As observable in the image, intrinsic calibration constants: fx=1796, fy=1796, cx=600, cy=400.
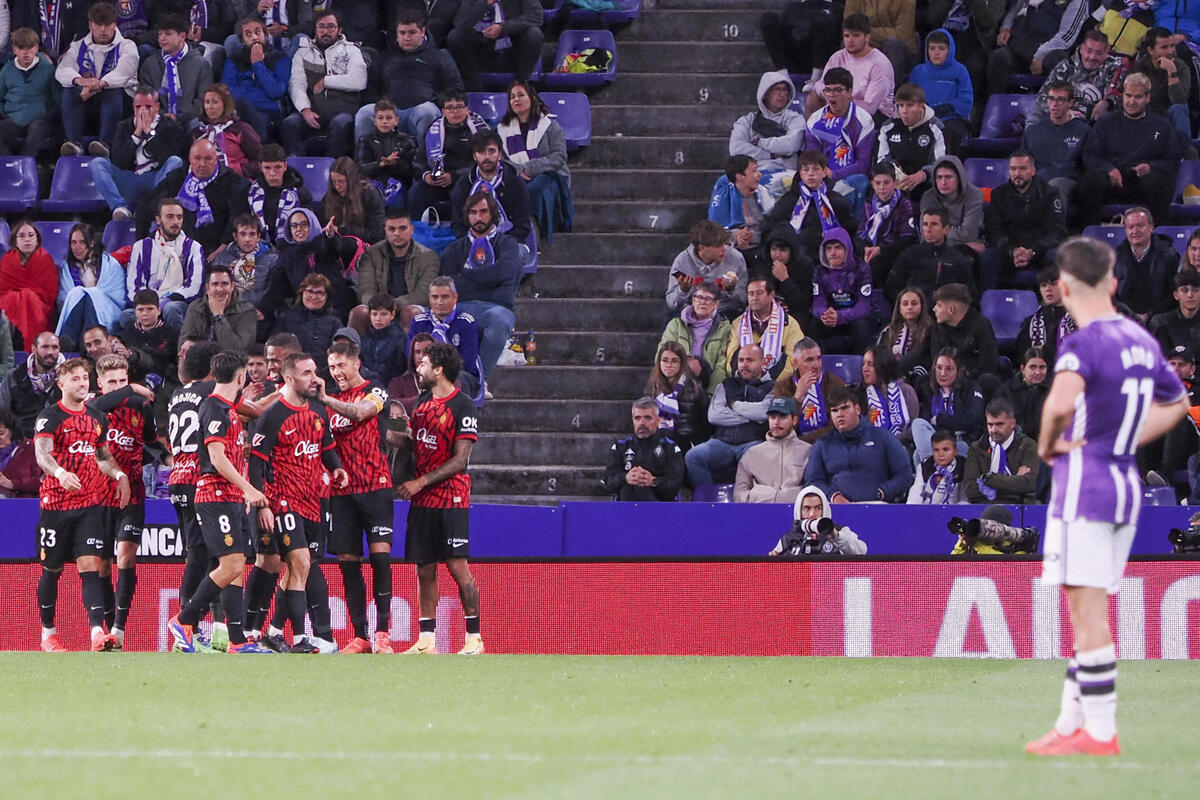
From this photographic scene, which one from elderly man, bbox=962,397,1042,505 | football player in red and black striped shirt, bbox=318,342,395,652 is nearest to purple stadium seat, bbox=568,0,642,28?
elderly man, bbox=962,397,1042,505

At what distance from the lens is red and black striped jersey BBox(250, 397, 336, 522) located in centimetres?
→ 1187

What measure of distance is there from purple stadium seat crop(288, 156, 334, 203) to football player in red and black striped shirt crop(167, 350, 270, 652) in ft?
21.7

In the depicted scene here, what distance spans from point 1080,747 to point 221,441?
655 cm

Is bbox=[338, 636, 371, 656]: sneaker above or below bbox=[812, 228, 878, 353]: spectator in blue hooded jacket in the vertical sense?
below

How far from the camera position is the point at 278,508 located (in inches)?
468

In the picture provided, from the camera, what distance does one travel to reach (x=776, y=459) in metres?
14.7

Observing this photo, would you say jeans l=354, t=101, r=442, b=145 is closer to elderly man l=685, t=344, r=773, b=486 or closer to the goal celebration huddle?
elderly man l=685, t=344, r=773, b=486

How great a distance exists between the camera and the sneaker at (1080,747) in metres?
6.50

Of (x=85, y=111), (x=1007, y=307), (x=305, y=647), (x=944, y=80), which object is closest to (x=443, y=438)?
(x=305, y=647)

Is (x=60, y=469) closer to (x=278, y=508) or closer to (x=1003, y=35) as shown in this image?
(x=278, y=508)

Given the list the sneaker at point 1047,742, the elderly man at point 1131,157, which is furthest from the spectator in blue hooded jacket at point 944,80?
the sneaker at point 1047,742

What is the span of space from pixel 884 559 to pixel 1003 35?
8.27 m

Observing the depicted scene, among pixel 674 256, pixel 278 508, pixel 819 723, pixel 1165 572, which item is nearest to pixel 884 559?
pixel 1165 572

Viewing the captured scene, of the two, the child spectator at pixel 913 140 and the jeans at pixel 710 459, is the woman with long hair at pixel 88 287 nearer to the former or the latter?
the jeans at pixel 710 459
